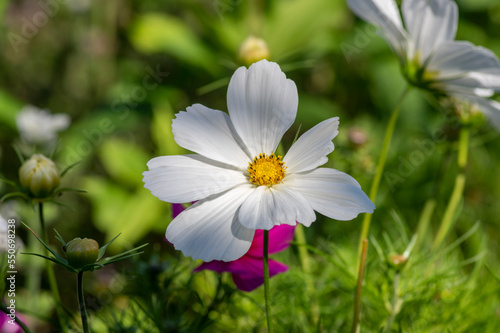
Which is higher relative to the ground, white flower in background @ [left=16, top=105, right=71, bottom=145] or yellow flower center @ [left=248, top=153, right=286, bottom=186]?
yellow flower center @ [left=248, top=153, right=286, bottom=186]

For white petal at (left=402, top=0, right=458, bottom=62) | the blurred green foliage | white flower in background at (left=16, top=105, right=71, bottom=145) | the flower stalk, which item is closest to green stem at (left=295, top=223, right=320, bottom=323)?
the blurred green foliage

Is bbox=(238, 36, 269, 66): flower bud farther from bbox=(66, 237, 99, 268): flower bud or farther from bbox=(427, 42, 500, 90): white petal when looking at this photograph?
bbox=(66, 237, 99, 268): flower bud

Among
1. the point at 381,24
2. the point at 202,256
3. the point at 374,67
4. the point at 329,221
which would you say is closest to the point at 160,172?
the point at 202,256

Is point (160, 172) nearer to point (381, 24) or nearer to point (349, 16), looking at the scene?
point (381, 24)

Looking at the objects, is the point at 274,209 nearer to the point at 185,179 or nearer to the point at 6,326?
the point at 185,179

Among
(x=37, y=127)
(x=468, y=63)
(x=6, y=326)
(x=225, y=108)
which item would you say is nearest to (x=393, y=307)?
(x=468, y=63)

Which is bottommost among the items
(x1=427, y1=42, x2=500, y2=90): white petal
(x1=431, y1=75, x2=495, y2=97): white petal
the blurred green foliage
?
the blurred green foliage
